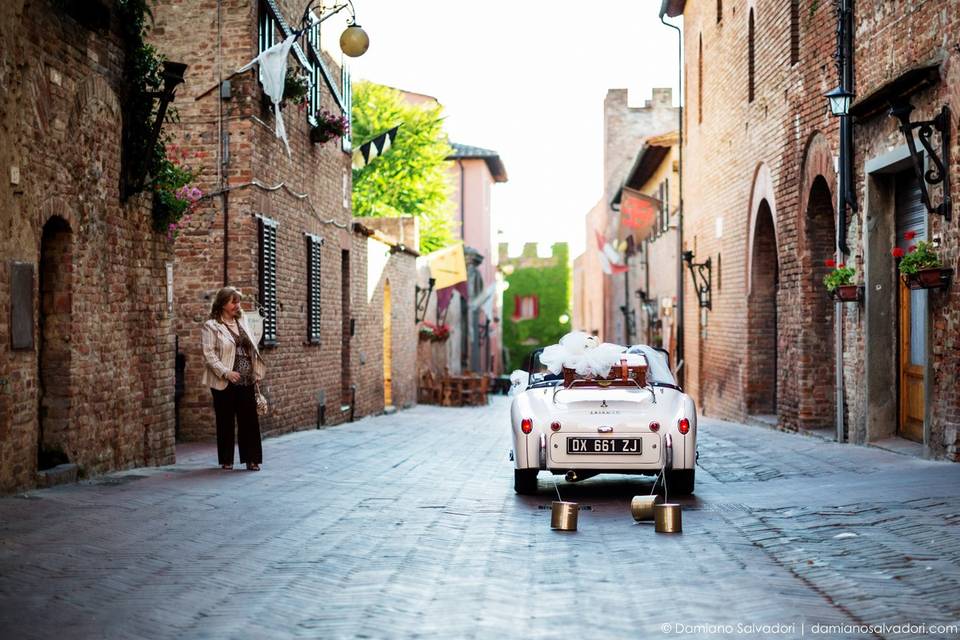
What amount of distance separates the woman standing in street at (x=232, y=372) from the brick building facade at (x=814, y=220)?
6408 millimetres

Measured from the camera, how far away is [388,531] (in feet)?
25.8

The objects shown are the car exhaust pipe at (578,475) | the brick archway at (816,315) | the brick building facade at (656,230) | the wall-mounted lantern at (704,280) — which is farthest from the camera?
the brick building facade at (656,230)

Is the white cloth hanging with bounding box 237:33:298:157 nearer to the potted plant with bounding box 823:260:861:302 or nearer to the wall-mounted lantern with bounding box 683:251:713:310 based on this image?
the potted plant with bounding box 823:260:861:302

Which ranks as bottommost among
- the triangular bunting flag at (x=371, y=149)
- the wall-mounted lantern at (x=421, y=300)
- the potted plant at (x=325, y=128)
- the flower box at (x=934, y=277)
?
the flower box at (x=934, y=277)

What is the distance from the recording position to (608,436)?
373 inches

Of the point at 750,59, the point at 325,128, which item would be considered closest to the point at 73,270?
the point at 325,128

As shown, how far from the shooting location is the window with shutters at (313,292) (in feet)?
64.7

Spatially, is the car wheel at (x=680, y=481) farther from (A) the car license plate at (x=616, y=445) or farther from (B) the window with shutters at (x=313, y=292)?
(B) the window with shutters at (x=313, y=292)

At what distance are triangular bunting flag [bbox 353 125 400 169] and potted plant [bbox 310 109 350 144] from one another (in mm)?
3854

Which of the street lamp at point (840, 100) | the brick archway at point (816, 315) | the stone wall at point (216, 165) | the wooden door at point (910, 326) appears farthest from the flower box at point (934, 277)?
the stone wall at point (216, 165)

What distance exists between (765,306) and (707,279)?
17.0ft

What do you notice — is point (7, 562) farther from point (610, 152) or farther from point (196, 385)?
point (610, 152)

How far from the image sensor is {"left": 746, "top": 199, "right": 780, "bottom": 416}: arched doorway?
66.5 ft

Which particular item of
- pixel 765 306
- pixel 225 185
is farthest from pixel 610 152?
pixel 225 185
